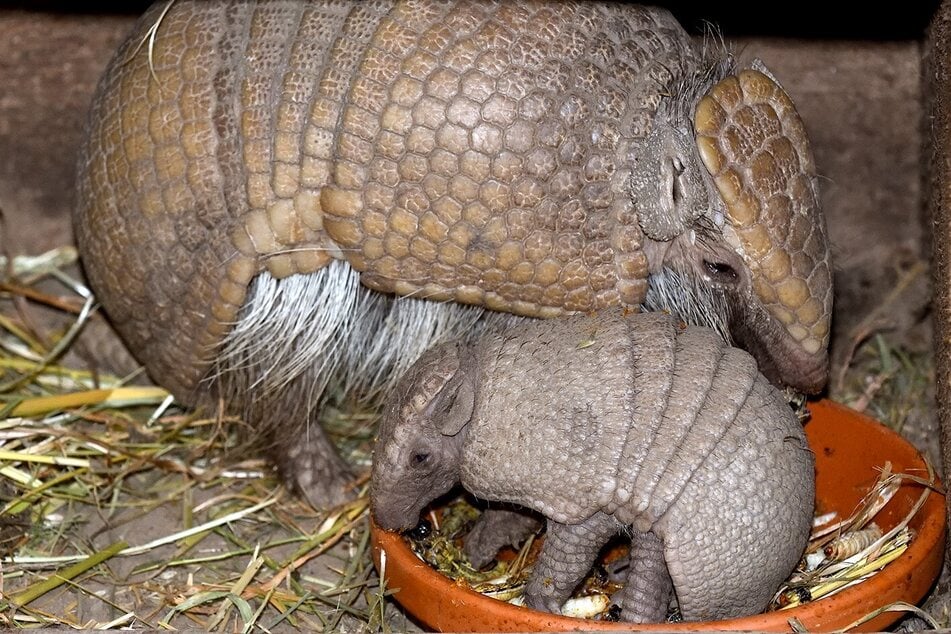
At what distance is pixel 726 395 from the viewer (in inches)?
129

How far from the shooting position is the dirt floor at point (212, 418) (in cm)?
391

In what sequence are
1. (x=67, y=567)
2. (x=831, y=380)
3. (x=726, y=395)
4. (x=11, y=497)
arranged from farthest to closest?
1. (x=831, y=380)
2. (x=11, y=497)
3. (x=67, y=567)
4. (x=726, y=395)

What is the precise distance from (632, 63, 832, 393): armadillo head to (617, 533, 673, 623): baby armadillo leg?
A: 0.81 metres

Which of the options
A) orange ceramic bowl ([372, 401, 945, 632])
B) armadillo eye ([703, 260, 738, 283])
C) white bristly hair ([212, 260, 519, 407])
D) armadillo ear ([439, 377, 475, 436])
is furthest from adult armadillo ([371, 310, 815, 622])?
white bristly hair ([212, 260, 519, 407])

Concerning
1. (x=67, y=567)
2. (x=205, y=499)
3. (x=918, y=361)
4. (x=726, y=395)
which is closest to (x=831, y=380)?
(x=918, y=361)

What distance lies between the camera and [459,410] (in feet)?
11.4

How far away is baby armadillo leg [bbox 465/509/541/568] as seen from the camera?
12.5 feet

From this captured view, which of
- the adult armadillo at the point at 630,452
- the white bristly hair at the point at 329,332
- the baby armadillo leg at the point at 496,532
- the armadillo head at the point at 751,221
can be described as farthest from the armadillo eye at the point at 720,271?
the baby armadillo leg at the point at 496,532

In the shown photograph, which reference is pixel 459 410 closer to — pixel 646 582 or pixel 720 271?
pixel 646 582

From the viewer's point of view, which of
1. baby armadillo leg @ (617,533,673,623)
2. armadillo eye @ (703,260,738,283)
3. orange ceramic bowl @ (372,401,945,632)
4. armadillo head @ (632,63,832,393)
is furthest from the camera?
armadillo eye @ (703,260,738,283)

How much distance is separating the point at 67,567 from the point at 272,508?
76 centimetres

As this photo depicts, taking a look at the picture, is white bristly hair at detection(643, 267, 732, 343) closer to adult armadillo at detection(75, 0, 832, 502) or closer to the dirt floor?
adult armadillo at detection(75, 0, 832, 502)

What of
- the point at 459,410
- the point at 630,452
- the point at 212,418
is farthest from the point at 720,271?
the point at 212,418

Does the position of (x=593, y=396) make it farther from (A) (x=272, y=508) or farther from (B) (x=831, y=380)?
(B) (x=831, y=380)
